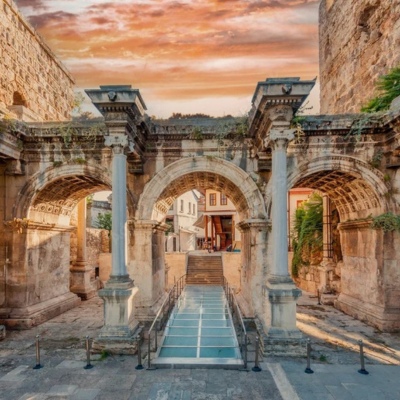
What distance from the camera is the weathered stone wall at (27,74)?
460 inches

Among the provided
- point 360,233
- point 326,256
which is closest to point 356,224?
point 360,233

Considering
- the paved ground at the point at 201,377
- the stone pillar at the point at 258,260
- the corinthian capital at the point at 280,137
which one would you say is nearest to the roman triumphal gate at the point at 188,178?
the stone pillar at the point at 258,260

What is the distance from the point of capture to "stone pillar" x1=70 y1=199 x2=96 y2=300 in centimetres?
1488

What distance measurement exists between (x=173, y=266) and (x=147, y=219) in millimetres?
11602

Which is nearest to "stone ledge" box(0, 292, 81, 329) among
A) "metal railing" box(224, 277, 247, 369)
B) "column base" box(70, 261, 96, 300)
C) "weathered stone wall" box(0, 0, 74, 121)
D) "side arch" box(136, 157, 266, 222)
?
"column base" box(70, 261, 96, 300)

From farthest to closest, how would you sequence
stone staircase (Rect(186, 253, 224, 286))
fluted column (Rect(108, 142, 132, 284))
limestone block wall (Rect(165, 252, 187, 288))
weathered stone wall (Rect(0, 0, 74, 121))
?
limestone block wall (Rect(165, 252, 187, 288)) < stone staircase (Rect(186, 253, 224, 286)) < weathered stone wall (Rect(0, 0, 74, 121)) < fluted column (Rect(108, 142, 132, 284))

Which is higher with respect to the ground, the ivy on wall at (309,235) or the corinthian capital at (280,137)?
the corinthian capital at (280,137)

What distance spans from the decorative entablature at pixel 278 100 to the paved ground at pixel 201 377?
5.89 meters

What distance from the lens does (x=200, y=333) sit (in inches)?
361

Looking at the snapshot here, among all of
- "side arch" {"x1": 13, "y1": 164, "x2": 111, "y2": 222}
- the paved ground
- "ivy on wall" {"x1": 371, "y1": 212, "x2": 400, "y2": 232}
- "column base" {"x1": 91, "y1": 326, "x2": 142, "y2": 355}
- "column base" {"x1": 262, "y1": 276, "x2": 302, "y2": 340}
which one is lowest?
the paved ground

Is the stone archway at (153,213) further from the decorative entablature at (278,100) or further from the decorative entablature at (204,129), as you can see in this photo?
the decorative entablature at (278,100)

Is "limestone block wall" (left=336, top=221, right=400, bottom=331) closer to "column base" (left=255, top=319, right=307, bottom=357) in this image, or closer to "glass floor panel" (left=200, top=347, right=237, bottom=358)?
"column base" (left=255, top=319, right=307, bottom=357)

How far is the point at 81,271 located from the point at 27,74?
915 centimetres

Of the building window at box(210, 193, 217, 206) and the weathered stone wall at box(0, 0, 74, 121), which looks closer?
the weathered stone wall at box(0, 0, 74, 121)
